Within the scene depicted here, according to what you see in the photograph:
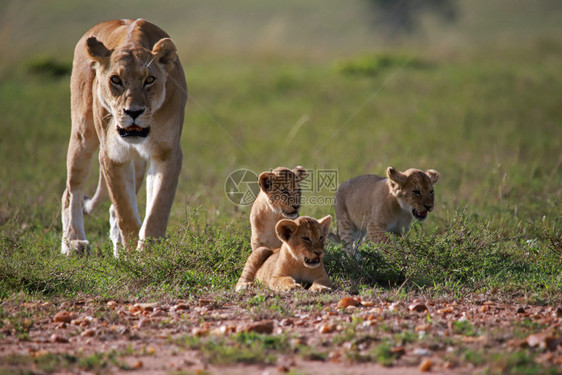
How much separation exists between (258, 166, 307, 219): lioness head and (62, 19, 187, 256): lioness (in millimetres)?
1035

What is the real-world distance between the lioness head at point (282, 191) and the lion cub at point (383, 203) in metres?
0.64

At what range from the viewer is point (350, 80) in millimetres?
18234

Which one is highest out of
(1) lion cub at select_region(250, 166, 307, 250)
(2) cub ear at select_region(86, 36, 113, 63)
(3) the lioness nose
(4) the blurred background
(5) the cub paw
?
(4) the blurred background

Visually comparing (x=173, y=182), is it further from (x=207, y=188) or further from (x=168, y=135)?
(x=207, y=188)

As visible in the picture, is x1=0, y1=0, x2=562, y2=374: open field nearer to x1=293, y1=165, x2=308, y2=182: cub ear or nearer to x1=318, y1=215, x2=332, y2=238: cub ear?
x1=318, y1=215, x2=332, y2=238: cub ear

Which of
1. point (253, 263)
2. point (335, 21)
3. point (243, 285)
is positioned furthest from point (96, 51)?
point (335, 21)

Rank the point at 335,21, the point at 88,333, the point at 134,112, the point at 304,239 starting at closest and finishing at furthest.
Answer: the point at 88,333 → the point at 304,239 → the point at 134,112 → the point at 335,21

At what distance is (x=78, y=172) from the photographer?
7129 millimetres

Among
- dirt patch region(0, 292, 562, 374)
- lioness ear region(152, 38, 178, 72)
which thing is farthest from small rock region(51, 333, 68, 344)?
lioness ear region(152, 38, 178, 72)

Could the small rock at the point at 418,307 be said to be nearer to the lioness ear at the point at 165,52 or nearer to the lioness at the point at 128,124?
the lioness at the point at 128,124

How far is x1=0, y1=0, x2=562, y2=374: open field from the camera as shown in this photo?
3982mm

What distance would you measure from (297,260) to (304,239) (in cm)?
20

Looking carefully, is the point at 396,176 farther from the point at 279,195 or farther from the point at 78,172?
the point at 78,172

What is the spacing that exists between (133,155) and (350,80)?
1242 cm
